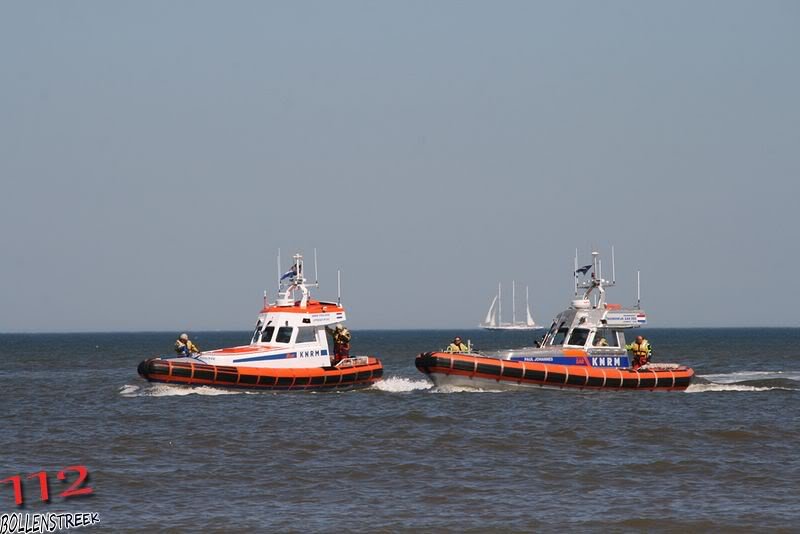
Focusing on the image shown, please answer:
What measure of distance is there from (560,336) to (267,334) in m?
9.07

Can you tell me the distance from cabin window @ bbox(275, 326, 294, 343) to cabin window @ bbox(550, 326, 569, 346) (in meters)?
8.08

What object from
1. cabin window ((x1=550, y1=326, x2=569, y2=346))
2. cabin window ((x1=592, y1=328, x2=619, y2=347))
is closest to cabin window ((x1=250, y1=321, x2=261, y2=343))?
cabin window ((x1=550, y1=326, x2=569, y2=346))

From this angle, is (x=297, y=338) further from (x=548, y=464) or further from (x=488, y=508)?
(x=488, y=508)

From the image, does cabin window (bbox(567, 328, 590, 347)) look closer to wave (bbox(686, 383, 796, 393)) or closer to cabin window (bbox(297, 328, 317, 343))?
wave (bbox(686, 383, 796, 393))

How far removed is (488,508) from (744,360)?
53.5 m

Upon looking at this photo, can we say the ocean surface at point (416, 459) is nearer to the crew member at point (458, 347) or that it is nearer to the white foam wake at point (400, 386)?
the crew member at point (458, 347)

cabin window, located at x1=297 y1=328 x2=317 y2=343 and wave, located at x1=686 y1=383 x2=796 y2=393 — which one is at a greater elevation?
cabin window, located at x1=297 y1=328 x2=317 y2=343

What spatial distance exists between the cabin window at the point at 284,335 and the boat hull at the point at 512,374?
4208 mm

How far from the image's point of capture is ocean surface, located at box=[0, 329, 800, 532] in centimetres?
1645

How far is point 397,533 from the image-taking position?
1548 cm

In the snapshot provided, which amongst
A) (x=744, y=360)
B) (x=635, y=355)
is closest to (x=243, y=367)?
(x=635, y=355)

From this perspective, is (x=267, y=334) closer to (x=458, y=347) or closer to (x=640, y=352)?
(x=458, y=347)

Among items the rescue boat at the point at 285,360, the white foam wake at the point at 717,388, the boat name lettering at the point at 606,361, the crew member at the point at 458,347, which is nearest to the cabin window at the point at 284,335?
the rescue boat at the point at 285,360

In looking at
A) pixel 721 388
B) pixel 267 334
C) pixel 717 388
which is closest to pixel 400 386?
pixel 267 334
